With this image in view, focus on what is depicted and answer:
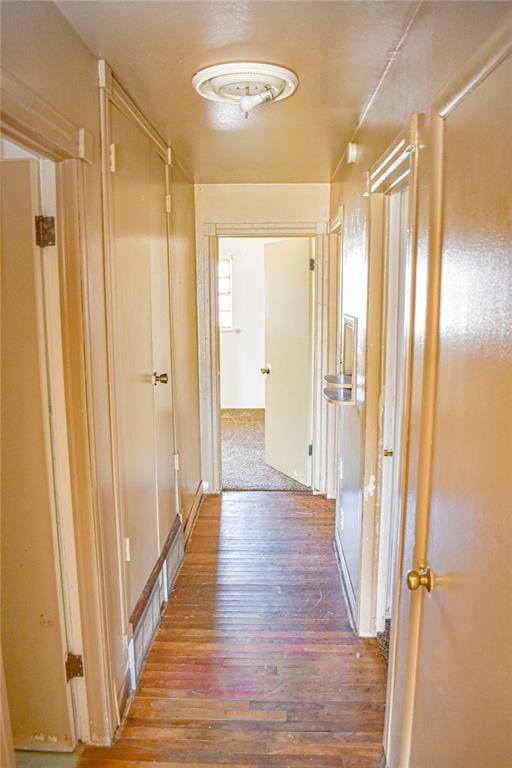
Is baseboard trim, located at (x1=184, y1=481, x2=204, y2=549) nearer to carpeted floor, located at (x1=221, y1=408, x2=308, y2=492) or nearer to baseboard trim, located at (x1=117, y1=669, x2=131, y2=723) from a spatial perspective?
carpeted floor, located at (x1=221, y1=408, x2=308, y2=492)

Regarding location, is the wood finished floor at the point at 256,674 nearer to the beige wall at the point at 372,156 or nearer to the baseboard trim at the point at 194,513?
the baseboard trim at the point at 194,513

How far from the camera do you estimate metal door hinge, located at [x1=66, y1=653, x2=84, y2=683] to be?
6.07 ft

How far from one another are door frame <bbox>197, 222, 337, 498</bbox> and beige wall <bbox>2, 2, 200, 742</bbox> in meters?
2.23

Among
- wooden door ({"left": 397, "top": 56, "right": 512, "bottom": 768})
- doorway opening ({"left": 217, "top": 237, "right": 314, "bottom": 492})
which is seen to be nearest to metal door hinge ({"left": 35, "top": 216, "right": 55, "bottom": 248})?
wooden door ({"left": 397, "top": 56, "right": 512, "bottom": 768})

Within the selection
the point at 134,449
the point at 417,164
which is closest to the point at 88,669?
the point at 134,449

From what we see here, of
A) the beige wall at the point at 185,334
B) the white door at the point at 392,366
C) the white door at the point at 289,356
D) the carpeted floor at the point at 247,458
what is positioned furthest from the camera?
the carpeted floor at the point at 247,458

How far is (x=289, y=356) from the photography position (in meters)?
4.55

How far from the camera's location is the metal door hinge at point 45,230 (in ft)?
5.24

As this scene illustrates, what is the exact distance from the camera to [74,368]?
1681mm

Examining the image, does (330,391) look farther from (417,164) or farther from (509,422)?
(509,422)

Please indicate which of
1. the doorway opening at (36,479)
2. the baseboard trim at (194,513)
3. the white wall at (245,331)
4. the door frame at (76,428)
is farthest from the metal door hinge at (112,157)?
the white wall at (245,331)

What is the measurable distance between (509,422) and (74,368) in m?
1.24

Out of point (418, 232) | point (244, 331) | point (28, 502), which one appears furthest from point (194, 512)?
point (244, 331)

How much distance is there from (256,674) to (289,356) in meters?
2.68
